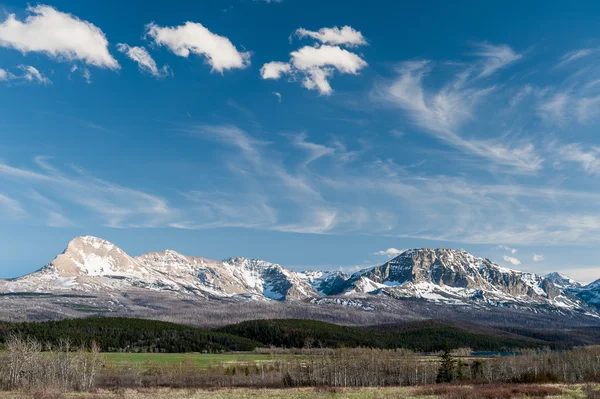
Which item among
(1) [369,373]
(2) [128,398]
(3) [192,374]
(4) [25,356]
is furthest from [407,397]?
(3) [192,374]

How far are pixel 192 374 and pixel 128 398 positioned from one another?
109956 millimetres

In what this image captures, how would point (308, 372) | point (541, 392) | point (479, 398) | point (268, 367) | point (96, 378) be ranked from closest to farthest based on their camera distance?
point (479, 398)
point (541, 392)
point (96, 378)
point (308, 372)
point (268, 367)

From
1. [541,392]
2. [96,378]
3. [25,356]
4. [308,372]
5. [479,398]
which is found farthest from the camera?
[308,372]

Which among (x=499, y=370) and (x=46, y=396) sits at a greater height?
(x=46, y=396)

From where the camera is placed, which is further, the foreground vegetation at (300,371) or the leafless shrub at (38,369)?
the foreground vegetation at (300,371)

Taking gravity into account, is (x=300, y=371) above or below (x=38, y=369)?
below

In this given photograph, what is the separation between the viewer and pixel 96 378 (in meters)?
140

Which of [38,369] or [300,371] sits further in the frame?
[300,371]

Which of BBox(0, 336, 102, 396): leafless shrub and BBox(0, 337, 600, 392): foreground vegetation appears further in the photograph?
BBox(0, 337, 600, 392): foreground vegetation

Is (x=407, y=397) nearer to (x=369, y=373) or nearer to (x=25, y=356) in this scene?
(x=25, y=356)

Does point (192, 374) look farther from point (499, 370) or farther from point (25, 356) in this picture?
point (499, 370)

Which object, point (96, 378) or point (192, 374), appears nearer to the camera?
point (96, 378)

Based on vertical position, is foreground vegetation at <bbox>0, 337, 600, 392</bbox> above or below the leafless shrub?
below

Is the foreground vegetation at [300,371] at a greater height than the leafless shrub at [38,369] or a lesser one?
lesser
